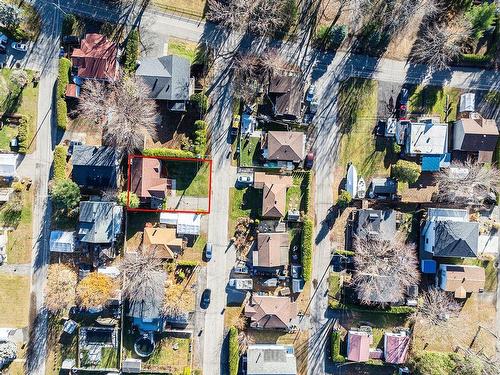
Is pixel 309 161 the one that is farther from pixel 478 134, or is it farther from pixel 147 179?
pixel 478 134

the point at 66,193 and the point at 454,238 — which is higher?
the point at 66,193

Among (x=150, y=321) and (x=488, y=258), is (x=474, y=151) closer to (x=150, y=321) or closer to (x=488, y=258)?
(x=488, y=258)

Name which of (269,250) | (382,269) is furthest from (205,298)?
(382,269)

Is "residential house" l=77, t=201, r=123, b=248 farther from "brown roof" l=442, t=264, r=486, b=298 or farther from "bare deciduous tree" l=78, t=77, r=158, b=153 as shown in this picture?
"brown roof" l=442, t=264, r=486, b=298

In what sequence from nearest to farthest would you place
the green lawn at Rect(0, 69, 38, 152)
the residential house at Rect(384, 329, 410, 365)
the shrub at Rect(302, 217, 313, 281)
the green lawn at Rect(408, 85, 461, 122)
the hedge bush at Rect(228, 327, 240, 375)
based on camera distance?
the green lawn at Rect(0, 69, 38, 152) < the hedge bush at Rect(228, 327, 240, 375) < the shrub at Rect(302, 217, 313, 281) < the residential house at Rect(384, 329, 410, 365) < the green lawn at Rect(408, 85, 461, 122)

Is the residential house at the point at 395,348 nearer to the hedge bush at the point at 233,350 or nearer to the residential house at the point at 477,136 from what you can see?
the hedge bush at the point at 233,350

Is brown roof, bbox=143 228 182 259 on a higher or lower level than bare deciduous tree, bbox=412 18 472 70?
lower

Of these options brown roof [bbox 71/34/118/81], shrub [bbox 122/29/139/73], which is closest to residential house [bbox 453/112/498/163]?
shrub [bbox 122/29/139/73]

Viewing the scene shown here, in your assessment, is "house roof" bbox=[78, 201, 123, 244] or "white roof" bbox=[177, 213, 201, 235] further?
"white roof" bbox=[177, 213, 201, 235]
